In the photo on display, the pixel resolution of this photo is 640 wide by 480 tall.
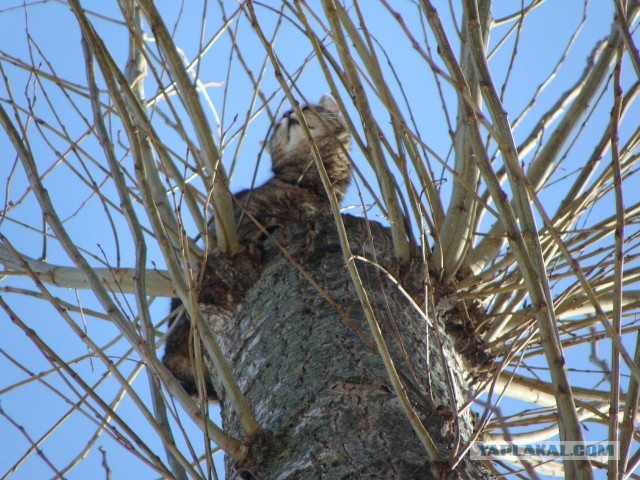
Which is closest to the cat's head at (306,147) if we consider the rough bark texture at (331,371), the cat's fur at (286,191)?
the cat's fur at (286,191)

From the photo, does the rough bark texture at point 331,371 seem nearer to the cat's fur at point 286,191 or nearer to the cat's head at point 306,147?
the cat's fur at point 286,191

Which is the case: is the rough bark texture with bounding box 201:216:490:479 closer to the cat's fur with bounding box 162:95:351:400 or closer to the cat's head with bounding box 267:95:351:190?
the cat's fur with bounding box 162:95:351:400

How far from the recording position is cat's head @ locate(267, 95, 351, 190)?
4.30m

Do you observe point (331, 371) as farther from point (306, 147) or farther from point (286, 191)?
point (306, 147)

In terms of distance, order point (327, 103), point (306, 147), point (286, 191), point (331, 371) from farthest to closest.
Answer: point (327, 103) < point (306, 147) < point (286, 191) < point (331, 371)

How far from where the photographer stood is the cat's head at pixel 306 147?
4305mm

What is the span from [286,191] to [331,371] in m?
1.89

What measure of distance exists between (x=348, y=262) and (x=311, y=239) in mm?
829

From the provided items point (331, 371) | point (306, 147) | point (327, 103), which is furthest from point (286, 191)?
point (327, 103)

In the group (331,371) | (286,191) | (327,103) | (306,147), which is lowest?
(331,371)

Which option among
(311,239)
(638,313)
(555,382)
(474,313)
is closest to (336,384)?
(555,382)

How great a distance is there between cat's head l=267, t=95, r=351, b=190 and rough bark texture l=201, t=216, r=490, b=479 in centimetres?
185

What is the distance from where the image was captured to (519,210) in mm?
1078

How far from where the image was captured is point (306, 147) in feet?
15.6
